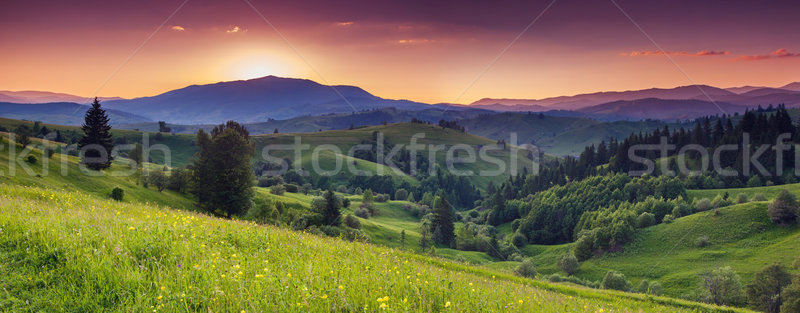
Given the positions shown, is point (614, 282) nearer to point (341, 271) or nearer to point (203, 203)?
point (203, 203)

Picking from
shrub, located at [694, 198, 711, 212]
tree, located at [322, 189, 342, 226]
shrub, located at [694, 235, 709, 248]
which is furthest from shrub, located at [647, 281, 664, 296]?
tree, located at [322, 189, 342, 226]

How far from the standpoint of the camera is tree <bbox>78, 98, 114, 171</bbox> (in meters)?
58.8

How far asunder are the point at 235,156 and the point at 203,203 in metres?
9.51

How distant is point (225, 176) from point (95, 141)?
2934 centimetres

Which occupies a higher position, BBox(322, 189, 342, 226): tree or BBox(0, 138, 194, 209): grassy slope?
BBox(0, 138, 194, 209): grassy slope

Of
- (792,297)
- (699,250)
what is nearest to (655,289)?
(792,297)

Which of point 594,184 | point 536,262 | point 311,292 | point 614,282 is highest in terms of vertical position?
point 311,292

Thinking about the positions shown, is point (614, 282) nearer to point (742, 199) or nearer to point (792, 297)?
point (792, 297)

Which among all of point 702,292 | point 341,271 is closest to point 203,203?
point 341,271

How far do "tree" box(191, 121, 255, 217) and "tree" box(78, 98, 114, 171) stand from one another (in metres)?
19.3

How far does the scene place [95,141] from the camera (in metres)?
61.2

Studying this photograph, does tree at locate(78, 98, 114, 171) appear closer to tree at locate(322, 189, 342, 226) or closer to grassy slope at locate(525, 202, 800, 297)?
tree at locate(322, 189, 342, 226)

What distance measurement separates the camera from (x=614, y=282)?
240 ft

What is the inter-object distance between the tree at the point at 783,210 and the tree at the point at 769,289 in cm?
2462
